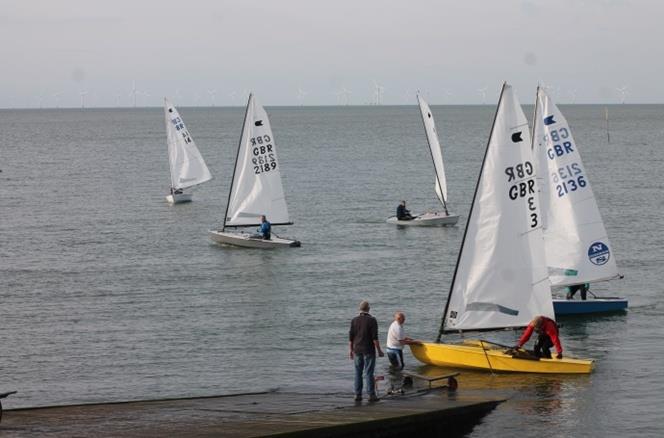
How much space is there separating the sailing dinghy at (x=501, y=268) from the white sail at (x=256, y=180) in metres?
30.5

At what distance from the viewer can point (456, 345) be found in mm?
35375

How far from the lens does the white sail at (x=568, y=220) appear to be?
44469mm

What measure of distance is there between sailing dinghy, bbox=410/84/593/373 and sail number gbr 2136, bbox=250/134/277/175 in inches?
1226

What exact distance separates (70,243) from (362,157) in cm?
9409

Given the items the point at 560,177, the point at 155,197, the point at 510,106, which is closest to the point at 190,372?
the point at 510,106

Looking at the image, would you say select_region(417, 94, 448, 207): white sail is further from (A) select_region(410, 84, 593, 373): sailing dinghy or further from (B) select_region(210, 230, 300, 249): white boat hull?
(A) select_region(410, 84, 593, 373): sailing dinghy

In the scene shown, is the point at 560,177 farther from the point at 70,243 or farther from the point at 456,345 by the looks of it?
the point at 70,243

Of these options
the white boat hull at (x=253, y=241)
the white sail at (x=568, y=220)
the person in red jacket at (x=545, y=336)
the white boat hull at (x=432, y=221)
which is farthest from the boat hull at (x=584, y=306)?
the white boat hull at (x=432, y=221)

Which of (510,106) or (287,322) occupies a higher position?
(510,106)

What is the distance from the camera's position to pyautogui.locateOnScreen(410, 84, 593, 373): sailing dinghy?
113 feet

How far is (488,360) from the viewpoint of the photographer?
34.6m

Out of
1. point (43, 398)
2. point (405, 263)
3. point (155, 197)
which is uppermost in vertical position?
point (155, 197)

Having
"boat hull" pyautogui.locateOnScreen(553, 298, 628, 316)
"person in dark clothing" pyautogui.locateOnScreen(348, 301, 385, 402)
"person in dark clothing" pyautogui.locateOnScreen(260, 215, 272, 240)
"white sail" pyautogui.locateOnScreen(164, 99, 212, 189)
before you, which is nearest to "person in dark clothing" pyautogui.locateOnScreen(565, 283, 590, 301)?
"boat hull" pyautogui.locateOnScreen(553, 298, 628, 316)

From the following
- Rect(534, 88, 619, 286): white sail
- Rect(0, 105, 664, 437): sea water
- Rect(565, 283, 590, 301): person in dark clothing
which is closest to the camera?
Rect(0, 105, 664, 437): sea water
